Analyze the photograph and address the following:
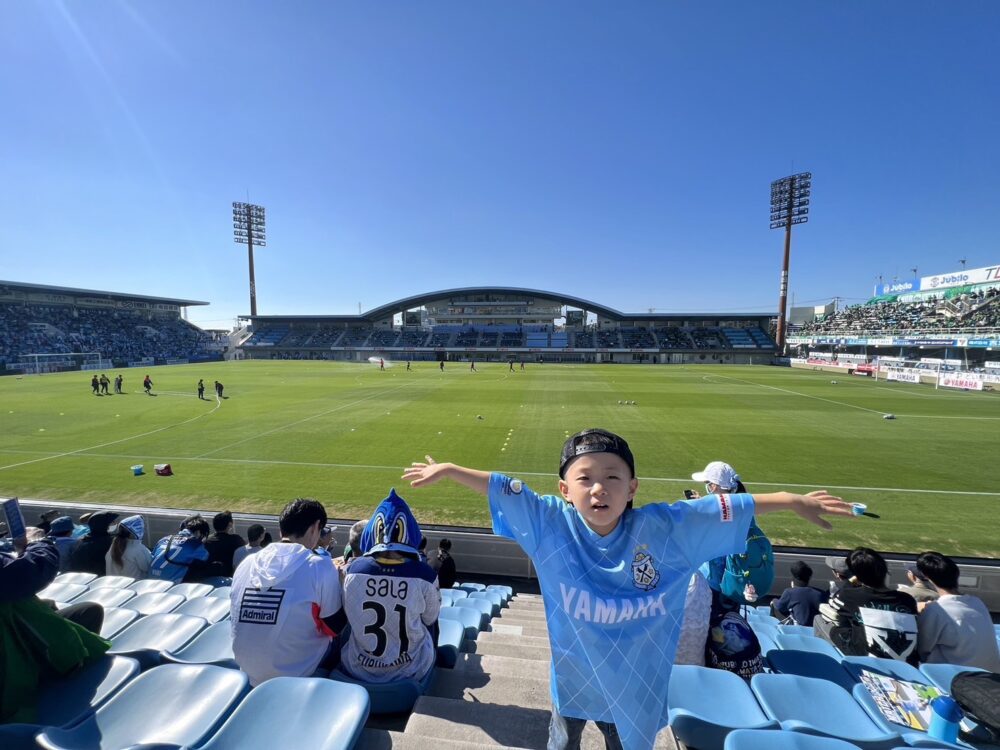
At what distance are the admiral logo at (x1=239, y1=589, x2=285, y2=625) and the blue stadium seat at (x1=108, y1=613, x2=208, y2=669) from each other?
849mm

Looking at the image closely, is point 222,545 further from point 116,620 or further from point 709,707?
point 709,707

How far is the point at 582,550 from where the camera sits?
1.99 meters

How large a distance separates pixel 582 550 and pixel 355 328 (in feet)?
307

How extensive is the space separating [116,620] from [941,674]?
6.14 meters

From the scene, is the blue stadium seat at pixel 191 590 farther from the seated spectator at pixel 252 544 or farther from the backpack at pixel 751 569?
the backpack at pixel 751 569

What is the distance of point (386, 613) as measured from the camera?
2.80 meters

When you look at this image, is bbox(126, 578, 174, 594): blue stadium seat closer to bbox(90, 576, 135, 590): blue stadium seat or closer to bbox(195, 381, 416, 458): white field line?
bbox(90, 576, 135, 590): blue stadium seat

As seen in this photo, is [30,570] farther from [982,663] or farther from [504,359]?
[504,359]

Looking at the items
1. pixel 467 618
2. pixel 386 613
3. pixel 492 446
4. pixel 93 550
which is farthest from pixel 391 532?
pixel 492 446

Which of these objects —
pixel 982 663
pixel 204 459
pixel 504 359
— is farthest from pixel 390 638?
pixel 504 359

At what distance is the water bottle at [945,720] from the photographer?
2215 millimetres

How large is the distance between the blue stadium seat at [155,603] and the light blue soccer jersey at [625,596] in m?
4.06

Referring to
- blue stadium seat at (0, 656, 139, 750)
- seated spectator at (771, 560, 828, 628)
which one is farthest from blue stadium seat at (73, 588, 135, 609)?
seated spectator at (771, 560, 828, 628)

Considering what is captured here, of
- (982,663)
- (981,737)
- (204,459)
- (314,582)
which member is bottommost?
(204,459)
